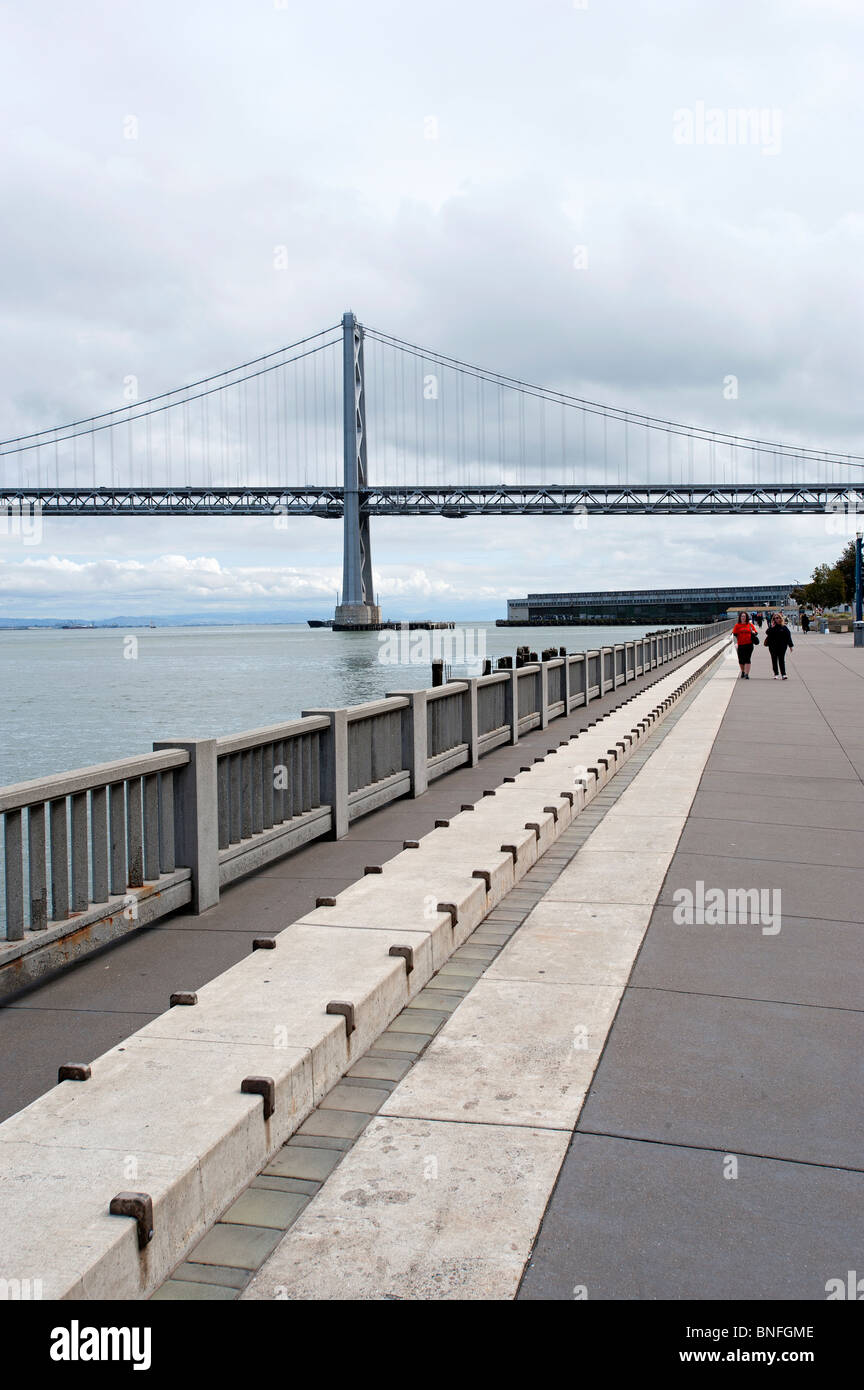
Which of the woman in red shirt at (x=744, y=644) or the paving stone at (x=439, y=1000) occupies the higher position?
the woman in red shirt at (x=744, y=644)

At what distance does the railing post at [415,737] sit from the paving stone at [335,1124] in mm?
7226

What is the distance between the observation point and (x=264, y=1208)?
11.1ft

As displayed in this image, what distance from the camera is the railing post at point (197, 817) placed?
6781 mm

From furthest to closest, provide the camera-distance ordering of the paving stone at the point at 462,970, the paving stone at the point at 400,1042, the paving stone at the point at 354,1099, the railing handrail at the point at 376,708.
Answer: the railing handrail at the point at 376,708 < the paving stone at the point at 462,970 < the paving stone at the point at 400,1042 < the paving stone at the point at 354,1099

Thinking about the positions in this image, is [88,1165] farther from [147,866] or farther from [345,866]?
[345,866]

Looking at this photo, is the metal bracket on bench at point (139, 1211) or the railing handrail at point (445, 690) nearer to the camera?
the metal bracket on bench at point (139, 1211)

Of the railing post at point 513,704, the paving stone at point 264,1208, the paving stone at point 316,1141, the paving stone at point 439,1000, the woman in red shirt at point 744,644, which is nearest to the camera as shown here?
the paving stone at point 264,1208

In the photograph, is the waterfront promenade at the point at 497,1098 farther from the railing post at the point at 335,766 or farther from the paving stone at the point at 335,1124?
the railing post at the point at 335,766

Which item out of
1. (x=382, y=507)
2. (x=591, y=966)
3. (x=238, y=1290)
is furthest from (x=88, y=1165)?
(x=382, y=507)

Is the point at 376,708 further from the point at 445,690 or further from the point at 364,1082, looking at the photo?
the point at 364,1082

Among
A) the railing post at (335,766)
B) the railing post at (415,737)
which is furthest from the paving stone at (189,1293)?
the railing post at (415,737)

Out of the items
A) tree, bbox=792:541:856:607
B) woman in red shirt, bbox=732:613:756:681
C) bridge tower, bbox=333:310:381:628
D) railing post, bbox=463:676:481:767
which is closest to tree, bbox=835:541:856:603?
tree, bbox=792:541:856:607

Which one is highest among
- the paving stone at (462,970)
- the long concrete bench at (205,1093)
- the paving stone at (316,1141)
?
the long concrete bench at (205,1093)
